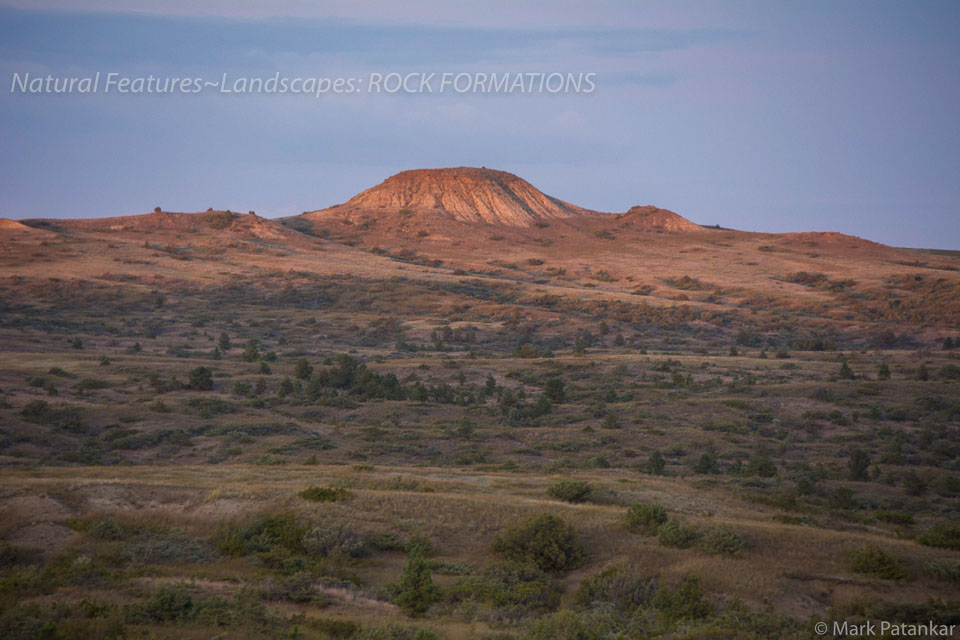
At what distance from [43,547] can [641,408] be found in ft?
95.0

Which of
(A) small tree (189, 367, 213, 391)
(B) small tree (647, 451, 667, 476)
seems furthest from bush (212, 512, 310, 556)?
(A) small tree (189, 367, 213, 391)

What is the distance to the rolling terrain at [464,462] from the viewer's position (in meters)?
11.2

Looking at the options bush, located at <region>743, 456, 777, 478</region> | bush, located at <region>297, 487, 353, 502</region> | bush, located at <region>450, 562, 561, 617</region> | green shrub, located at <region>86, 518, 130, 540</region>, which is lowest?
green shrub, located at <region>86, 518, 130, 540</region>

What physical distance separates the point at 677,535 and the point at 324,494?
7916 mm

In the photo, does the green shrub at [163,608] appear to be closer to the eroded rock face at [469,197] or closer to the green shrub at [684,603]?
the green shrub at [684,603]

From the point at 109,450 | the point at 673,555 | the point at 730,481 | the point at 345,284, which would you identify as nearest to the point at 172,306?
the point at 345,284

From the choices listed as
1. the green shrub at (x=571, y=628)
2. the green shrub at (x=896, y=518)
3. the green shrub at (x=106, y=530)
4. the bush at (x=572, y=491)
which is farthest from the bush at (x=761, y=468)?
the green shrub at (x=106, y=530)

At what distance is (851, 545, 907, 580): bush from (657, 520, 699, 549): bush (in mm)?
2926

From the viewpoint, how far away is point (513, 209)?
140125 millimetres

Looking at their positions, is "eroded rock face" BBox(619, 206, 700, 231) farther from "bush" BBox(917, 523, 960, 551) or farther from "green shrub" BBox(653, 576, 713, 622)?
"green shrub" BBox(653, 576, 713, 622)

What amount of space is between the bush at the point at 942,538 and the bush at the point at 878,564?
2253 mm

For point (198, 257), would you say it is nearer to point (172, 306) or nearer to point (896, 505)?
point (172, 306)

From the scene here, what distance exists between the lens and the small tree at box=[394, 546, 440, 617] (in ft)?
36.0

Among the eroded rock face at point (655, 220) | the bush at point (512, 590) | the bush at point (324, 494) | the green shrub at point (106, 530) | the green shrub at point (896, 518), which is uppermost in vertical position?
the eroded rock face at point (655, 220)
